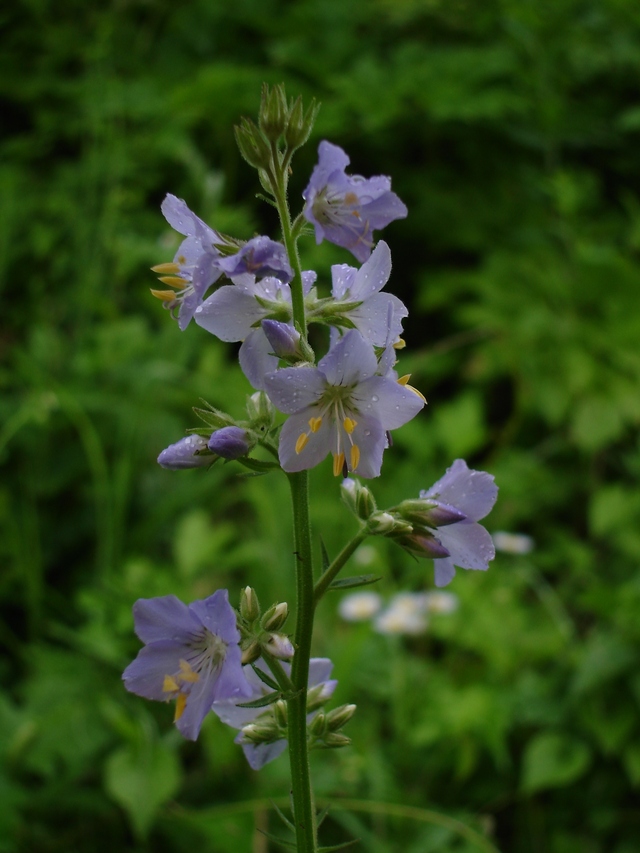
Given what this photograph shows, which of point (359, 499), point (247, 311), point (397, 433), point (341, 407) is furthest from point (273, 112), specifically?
point (397, 433)

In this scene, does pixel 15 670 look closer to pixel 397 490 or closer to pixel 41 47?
pixel 397 490

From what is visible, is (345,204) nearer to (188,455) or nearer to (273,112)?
(273,112)

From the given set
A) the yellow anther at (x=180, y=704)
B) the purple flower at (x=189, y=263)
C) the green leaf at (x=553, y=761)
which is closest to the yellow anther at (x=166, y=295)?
the purple flower at (x=189, y=263)

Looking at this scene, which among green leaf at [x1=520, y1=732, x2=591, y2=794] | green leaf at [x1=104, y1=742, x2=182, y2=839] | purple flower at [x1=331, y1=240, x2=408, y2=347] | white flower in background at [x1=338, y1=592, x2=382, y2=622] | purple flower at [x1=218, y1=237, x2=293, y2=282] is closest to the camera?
purple flower at [x1=218, y1=237, x2=293, y2=282]

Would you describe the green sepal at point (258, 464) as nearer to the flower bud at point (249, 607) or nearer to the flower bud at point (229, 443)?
the flower bud at point (229, 443)

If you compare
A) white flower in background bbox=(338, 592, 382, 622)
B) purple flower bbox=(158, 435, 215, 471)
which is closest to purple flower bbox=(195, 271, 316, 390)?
purple flower bbox=(158, 435, 215, 471)

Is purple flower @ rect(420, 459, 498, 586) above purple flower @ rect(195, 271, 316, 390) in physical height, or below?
below

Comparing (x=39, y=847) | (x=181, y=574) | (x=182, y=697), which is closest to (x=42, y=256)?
(x=181, y=574)

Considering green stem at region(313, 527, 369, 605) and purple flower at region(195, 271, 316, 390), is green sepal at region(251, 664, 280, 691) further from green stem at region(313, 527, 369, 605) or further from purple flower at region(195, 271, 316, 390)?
purple flower at region(195, 271, 316, 390)
